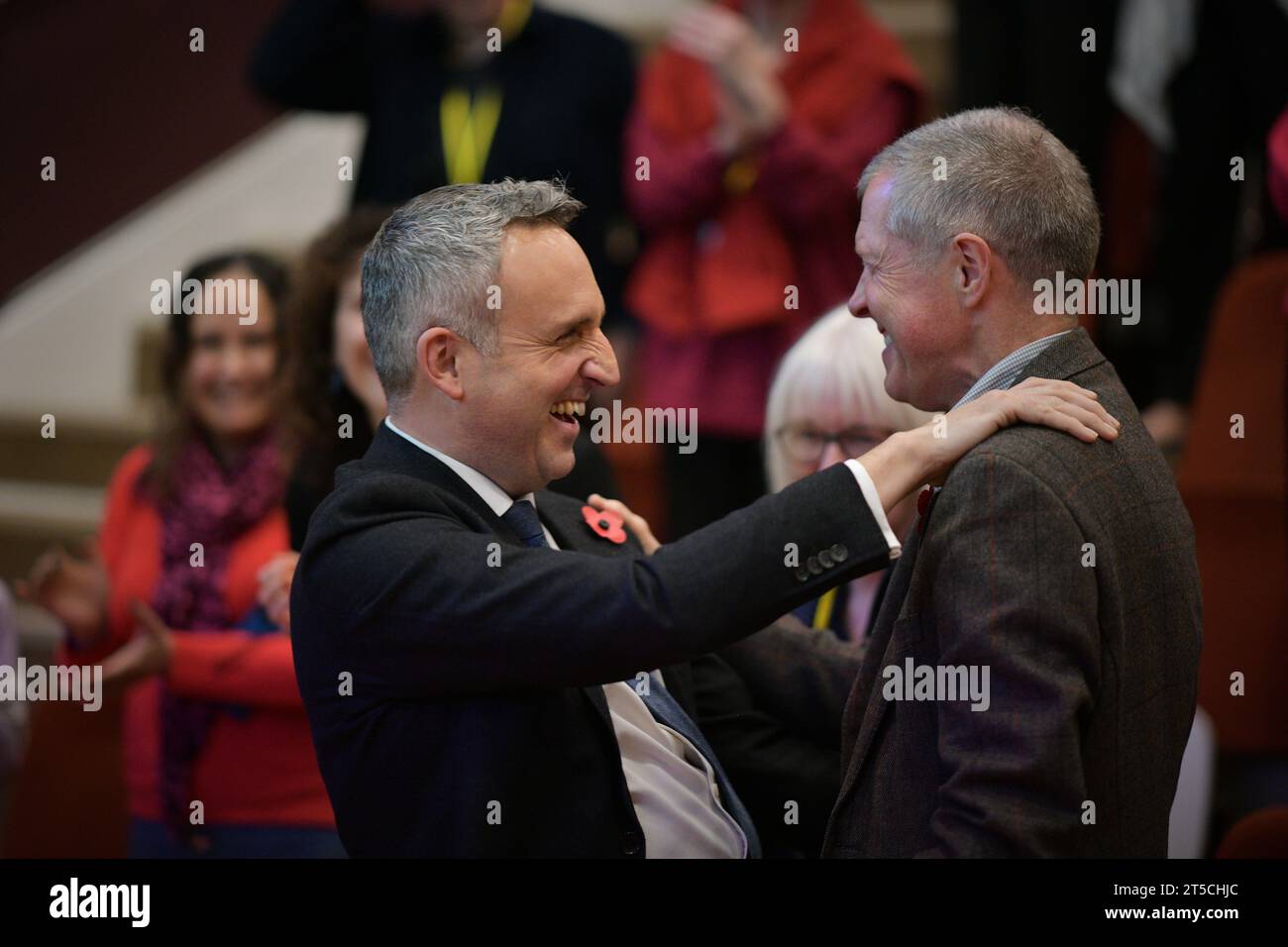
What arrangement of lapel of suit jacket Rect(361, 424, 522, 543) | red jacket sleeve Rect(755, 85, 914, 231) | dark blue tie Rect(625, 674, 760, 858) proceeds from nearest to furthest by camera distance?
1. lapel of suit jacket Rect(361, 424, 522, 543)
2. dark blue tie Rect(625, 674, 760, 858)
3. red jacket sleeve Rect(755, 85, 914, 231)

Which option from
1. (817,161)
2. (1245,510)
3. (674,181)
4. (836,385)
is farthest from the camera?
(674,181)

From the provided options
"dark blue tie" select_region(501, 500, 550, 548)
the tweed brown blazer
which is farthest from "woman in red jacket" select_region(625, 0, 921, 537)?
the tweed brown blazer

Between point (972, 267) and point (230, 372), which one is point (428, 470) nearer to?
point (972, 267)

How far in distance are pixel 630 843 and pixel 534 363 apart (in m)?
0.61

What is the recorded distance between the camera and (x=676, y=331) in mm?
3824

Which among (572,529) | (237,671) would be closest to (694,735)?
(572,529)

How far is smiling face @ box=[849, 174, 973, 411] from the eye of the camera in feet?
6.05

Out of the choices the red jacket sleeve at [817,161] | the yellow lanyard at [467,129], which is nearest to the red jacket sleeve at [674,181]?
the red jacket sleeve at [817,161]

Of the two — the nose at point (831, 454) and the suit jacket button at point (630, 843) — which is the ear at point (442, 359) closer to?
the suit jacket button at point (630, 843)

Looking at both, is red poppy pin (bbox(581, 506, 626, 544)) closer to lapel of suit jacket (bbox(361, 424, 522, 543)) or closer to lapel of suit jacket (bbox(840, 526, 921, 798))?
lapel of suit jacket (bbox(361, 424, 522, 543))

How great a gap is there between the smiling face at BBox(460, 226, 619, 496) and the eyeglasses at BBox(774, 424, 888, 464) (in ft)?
2.28
